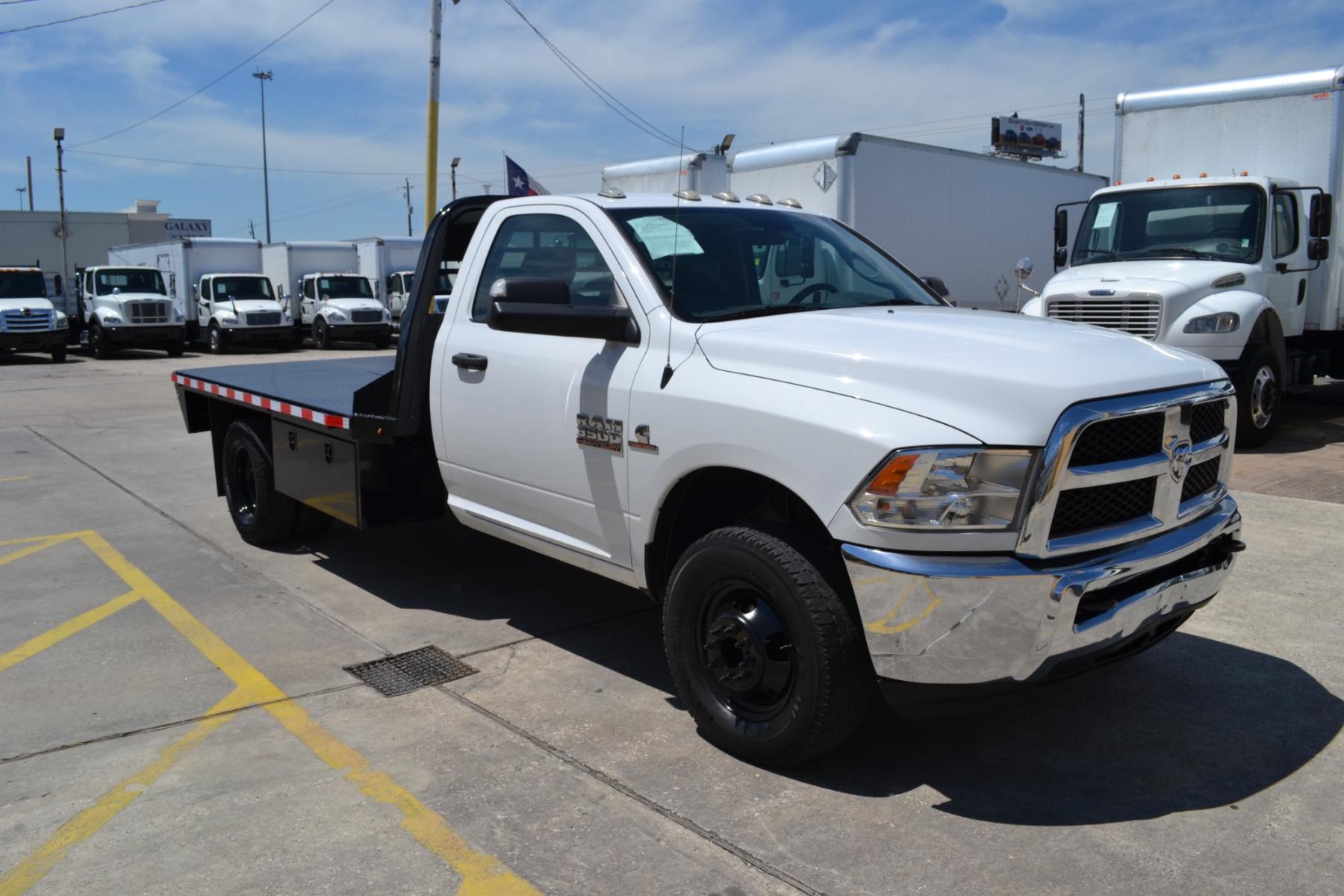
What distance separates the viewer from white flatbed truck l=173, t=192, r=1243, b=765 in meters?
3.18

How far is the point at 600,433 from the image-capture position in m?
4.22

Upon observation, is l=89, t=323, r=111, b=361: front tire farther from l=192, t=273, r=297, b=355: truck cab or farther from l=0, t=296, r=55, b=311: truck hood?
l=192, t=273, r=297, b=355: truck cab

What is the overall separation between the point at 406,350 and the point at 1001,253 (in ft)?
42.6

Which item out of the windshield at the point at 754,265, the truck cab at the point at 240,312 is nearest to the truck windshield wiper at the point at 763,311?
the windshield at the point at 754,265

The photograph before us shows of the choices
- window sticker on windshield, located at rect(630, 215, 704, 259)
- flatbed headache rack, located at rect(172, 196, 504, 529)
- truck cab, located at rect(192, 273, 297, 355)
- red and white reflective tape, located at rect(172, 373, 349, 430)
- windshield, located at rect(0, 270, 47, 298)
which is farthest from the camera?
truck cab, located at rect(192, 273, 297, 355)

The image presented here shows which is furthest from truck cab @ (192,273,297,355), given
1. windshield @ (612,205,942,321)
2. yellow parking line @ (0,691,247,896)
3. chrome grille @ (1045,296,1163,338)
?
windshield @ (612,205,942,321)

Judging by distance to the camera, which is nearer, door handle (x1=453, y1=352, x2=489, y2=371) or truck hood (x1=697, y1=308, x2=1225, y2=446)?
truck hood (x1=697, y1=308, x2=1225, y2=446)

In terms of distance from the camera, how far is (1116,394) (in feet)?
11.0

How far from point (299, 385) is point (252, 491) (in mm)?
844

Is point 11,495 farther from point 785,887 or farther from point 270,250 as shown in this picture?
point 270,250

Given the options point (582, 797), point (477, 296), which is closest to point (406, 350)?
point (477, 296)

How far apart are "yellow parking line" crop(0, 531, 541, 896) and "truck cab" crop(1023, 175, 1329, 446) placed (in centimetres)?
848

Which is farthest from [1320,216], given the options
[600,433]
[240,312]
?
[240,312]

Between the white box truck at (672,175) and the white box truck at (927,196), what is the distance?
24 cm
